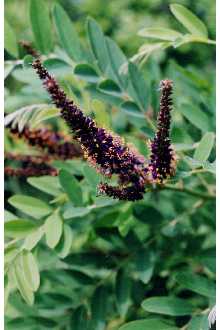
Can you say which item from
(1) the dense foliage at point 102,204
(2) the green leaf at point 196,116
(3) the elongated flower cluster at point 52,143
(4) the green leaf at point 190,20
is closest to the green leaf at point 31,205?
(1) the dense foliage at point 102,204

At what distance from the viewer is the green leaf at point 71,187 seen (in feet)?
3.65

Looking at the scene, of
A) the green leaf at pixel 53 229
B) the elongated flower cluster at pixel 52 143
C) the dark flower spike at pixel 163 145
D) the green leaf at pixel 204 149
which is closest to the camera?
the dark flower spike at pixel 163 145

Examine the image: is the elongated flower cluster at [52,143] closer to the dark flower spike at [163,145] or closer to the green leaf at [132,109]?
the green leaf at [132,109]

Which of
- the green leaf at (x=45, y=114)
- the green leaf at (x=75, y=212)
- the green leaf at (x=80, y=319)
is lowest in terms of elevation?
the green leaf at (x=80, y=319)

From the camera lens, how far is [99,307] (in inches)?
48.4

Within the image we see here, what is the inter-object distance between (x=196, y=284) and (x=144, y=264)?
0.13 meters

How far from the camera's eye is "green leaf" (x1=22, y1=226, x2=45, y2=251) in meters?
1.05

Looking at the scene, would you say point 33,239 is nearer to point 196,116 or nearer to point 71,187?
point 71,187

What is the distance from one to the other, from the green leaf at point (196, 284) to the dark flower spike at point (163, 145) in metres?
0.30

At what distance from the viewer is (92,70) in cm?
118

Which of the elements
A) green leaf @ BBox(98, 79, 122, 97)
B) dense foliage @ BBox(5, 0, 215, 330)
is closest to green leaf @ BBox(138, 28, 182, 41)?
dense foliage @ BBox(5, 0, 215, 330)

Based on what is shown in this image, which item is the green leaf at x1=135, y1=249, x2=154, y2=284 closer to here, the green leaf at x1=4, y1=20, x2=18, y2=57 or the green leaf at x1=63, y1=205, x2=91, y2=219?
the green leaf at x1=63, y1=205, x2=91, y2=219

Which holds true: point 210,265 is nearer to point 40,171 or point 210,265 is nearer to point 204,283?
point 204,283
